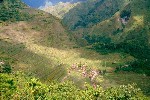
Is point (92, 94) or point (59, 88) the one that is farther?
point (59, 88)

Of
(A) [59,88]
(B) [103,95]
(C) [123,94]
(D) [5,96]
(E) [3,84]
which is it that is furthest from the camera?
(E) [3,84]

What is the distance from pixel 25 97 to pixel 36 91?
46.8 ft

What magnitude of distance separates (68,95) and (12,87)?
49127mm

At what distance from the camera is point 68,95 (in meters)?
150

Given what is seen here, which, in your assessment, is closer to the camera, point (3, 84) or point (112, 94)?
point (112, 94)

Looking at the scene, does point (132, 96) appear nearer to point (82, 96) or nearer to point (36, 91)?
point (82, 96)

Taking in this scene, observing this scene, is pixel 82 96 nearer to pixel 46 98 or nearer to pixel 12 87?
pixel 46 98

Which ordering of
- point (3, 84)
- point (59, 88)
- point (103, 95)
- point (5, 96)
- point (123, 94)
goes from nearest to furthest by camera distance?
point (123, 94)
point (103, 95)
point (5, 96)
point (59, 88)
point (3, 84)

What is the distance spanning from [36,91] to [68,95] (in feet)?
68.8

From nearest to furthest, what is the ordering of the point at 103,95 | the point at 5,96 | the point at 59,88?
the point at 103,95 < the point at 5,96 < the point at 59,88

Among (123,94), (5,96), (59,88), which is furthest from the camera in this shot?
(59,88)

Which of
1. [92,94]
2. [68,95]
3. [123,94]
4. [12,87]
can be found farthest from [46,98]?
[12,87]

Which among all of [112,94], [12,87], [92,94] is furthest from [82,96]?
[12,87]

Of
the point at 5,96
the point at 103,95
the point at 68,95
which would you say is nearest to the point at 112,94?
the point at 103,95
